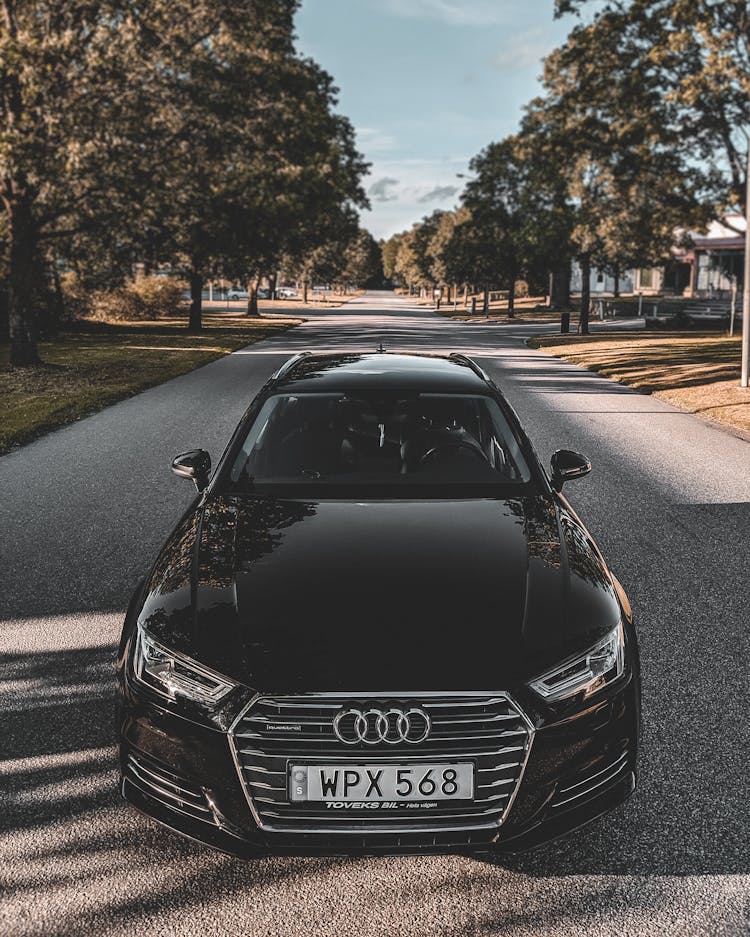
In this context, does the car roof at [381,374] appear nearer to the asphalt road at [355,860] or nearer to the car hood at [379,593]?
the car hood at [379,593]

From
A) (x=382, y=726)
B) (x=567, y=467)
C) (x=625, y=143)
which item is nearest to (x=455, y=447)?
(x=567, y=467)

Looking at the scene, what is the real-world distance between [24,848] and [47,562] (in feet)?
12.1

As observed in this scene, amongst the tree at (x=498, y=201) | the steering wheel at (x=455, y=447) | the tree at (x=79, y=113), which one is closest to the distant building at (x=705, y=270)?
the tree at (x=498, y=201)

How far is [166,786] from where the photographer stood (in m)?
3.01

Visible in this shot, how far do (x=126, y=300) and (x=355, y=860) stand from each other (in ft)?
144

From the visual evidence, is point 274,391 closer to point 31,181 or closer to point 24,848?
point 24,848

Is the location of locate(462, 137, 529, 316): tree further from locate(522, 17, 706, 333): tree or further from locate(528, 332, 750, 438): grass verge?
locate(522, 17, 706, 333): tree

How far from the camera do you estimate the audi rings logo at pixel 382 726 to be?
2.80 meters

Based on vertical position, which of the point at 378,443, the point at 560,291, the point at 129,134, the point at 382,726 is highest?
the point at 129,134

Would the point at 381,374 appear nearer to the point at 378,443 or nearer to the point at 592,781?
the point at 378,443

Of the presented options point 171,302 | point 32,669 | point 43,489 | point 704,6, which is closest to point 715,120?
point 704,6

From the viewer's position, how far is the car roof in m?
5.09

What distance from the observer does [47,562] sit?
6.70m

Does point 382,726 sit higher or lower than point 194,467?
lower
